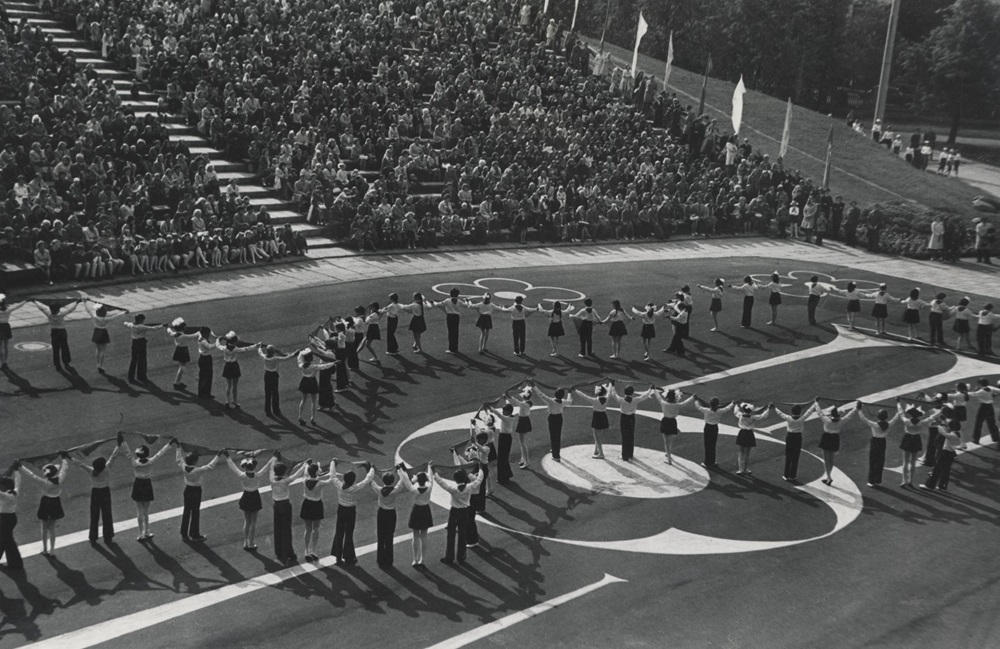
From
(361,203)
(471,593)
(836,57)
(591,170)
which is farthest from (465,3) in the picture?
(471,593)

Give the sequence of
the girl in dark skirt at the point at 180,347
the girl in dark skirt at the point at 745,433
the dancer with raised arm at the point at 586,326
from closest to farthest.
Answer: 1. the girl in dark skirt at the point at 745,433
2. the girl in dark skirt at the point at 180,347
3. the dancer with raised arm at the point at 586,326

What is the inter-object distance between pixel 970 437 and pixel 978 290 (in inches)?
772

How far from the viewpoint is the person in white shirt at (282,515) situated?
19.8 meters

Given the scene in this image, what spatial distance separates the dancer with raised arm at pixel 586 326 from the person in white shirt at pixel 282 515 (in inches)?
582

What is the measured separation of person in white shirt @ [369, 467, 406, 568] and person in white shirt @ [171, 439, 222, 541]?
3.11 m

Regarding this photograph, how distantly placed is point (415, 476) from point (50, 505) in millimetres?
6195

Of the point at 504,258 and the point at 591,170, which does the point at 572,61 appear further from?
the point at 504,258

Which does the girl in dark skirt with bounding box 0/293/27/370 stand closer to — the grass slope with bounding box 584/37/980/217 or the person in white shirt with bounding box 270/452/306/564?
the person in white shirt with bounding box 270/452/306/564

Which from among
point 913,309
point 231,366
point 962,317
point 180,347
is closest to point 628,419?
point 231,366

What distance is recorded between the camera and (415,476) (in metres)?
20.4

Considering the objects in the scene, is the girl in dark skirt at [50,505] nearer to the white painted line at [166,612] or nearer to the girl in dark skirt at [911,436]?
the white painted line at [166,612]

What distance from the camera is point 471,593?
19.3 m

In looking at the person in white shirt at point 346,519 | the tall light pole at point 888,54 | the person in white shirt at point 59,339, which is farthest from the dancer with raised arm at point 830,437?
the tall light pole at point 888,54

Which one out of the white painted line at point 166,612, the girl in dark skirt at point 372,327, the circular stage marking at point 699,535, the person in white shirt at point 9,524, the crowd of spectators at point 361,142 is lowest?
the white painted line at point 166,612
